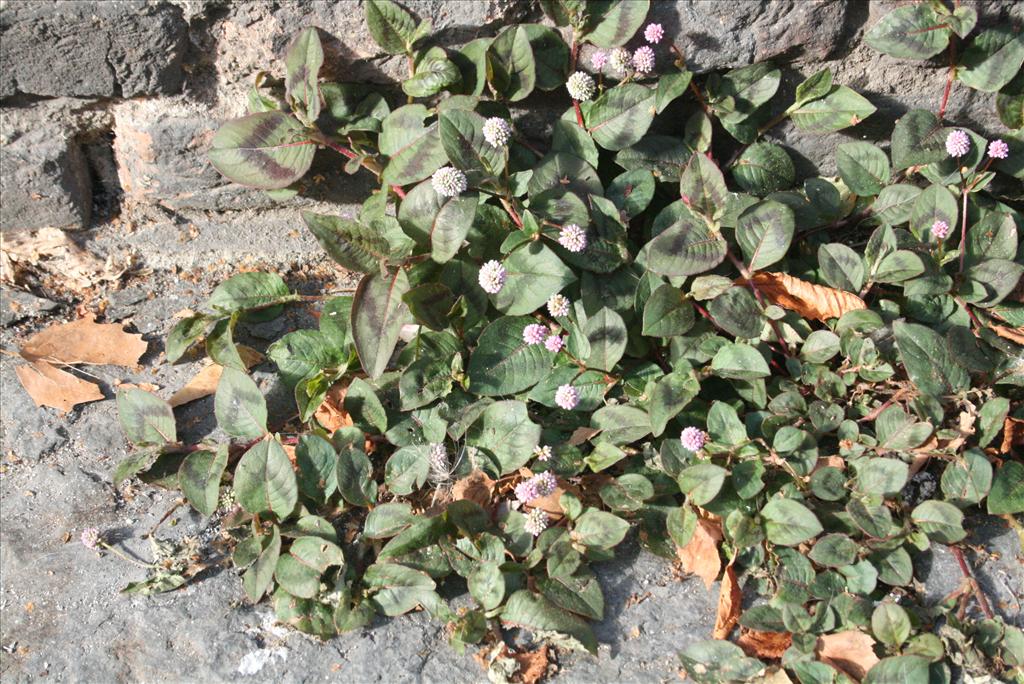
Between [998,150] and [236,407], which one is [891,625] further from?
[236,407]

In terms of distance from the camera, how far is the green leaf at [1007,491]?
2344 millimetres

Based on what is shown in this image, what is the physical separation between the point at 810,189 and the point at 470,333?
3.89 ft

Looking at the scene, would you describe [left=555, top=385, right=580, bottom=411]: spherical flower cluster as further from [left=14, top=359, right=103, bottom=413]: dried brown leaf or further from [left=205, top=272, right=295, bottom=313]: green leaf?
[left=14, top=359, right=103, bottom=413]: dried brown leaf

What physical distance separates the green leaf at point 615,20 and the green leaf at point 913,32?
72 cm

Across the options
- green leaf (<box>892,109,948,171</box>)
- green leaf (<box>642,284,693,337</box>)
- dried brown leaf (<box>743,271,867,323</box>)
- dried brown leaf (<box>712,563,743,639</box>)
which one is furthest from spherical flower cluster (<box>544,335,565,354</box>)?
green leaf (<box>892,109,948,171</box>)

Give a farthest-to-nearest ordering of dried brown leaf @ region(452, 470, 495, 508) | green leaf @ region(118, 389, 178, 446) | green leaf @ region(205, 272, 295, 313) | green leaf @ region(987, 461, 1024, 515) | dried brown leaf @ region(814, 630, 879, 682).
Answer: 1. green leaf @ region(205, 272, 295, 313)
2. green leaf @ region(118, 389, 178, 446)
3. dried brown leaf @ region(452, 470, 495, 508)
4. green leaf @ region(987, 461, 1024, 515)
5. dried brown leaf @ region(814, 630, 879, 682)

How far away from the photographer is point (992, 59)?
2684mm

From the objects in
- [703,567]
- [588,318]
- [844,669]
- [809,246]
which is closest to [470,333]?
[588,318]

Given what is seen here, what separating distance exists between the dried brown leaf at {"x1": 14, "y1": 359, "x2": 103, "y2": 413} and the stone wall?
0.60 metres

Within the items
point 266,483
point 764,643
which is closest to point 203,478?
point 266,483

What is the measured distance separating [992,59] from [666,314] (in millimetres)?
1304

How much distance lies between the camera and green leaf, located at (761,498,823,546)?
2252 mm

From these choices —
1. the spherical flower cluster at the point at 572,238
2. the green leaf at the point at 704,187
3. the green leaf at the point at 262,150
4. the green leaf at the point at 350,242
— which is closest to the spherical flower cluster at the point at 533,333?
the spherical flower cluster at the point at 572,238

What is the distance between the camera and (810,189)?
281cm
